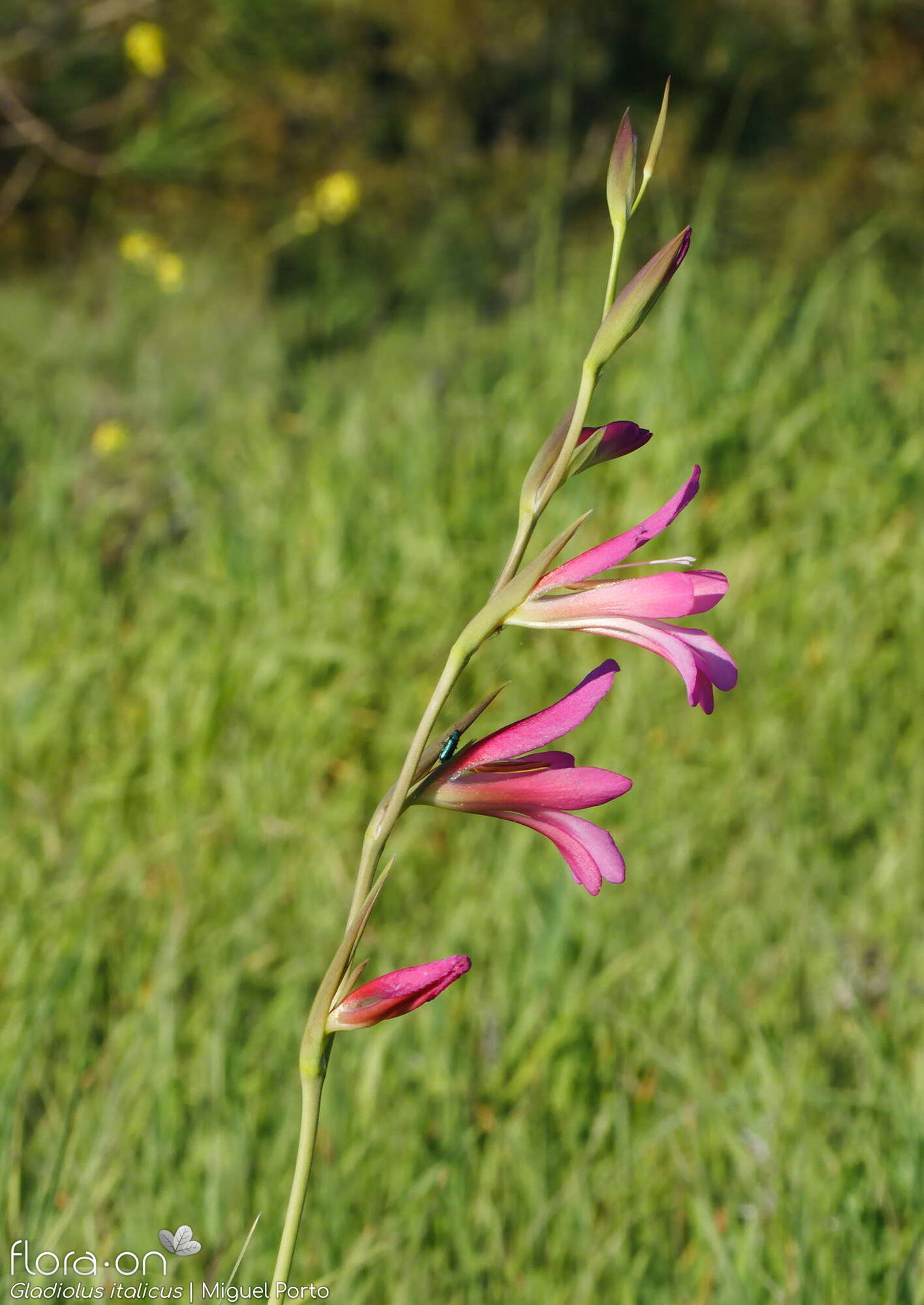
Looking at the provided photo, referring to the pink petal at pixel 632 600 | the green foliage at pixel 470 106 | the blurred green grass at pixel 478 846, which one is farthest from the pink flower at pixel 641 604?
the green foliage at pixel 470 106

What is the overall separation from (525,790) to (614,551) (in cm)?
13

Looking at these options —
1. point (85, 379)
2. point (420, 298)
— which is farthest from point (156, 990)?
point (420, 298)

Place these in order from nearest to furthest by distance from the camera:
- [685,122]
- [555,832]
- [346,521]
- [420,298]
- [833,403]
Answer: [555,832]
[346,521]
[833,403]
[420,298]
[685,122]

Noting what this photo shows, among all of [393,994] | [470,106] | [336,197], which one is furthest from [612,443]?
[470,106]

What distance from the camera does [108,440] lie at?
286 centimetres

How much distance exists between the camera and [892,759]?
2.02 metres

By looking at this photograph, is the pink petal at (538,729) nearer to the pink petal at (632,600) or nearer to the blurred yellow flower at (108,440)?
the pink petal at (632,600)

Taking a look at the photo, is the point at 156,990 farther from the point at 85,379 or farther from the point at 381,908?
the point at 85,379

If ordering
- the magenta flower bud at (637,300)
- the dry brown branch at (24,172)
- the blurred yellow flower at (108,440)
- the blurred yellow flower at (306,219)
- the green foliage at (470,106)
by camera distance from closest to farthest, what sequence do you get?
the magenta flower bud at (637,300), the blurred yellow flower at (108,440), the blurred yellow flower at (306,219), the green foliage at (470,106), the dry brown branch at (24,172)

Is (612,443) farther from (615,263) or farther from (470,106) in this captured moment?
(470,106)

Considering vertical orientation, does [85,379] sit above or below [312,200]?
below

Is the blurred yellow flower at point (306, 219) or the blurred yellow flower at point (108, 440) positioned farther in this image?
Answer: the blurred yellow flower at point (306, 219)

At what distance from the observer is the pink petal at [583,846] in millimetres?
614

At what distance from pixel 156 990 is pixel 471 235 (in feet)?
14.2
